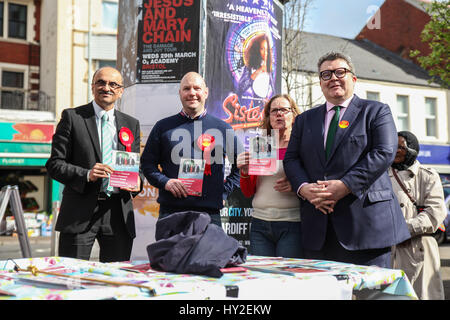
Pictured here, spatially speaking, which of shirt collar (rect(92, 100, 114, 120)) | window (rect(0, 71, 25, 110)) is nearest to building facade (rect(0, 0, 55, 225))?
window (rect(0, 71, 25, 110))

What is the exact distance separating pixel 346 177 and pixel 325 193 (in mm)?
143

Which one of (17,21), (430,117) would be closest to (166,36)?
(17,21)

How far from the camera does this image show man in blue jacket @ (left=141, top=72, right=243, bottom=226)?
3346 mm

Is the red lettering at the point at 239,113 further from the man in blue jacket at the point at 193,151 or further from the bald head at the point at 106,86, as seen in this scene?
the bald head at the point at 106,86

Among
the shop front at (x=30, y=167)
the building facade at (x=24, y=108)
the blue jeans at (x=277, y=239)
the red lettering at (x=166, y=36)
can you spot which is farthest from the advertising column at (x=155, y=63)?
the building facade at (x=24, y=108)

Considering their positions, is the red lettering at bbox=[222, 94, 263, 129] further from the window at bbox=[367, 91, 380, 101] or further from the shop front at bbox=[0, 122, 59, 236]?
the window at bbox=[367, 91, 380, 101]

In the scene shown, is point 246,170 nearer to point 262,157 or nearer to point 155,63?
point 262,157

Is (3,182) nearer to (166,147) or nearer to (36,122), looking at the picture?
(36,122)

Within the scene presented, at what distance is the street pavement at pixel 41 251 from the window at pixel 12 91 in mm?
6013

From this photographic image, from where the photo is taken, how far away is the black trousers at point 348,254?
267 centimetres

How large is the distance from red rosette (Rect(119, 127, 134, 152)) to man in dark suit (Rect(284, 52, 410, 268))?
44.5 inches

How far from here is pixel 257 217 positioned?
345cm
